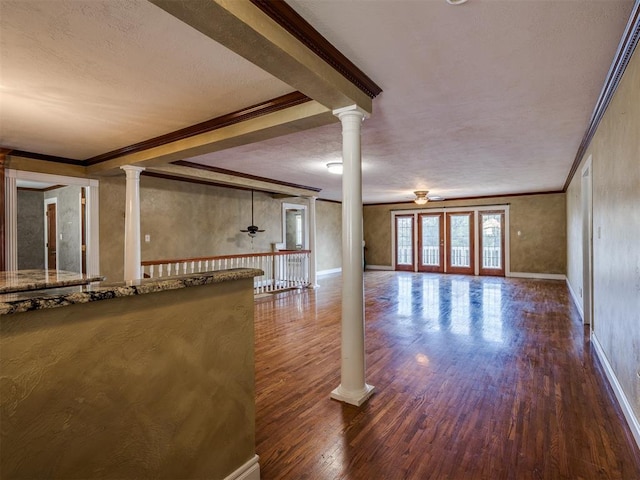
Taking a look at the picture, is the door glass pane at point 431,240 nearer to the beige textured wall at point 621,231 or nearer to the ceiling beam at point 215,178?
the ceiling beam at point 215,178

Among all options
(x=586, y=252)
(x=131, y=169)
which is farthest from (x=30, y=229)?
(x=586, y=252)

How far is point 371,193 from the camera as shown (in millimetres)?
8992

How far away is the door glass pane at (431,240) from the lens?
1093 cm

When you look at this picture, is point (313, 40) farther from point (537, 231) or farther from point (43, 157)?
point (537, 231)

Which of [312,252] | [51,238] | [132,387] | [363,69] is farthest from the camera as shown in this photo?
[312,252]

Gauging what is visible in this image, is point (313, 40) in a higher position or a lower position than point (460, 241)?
higher

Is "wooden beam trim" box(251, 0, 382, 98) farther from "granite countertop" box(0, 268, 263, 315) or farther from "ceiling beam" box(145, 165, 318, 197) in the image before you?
"ceiling beam" box(145, 165, 318, 197)

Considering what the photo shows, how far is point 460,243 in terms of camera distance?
10.5 meters

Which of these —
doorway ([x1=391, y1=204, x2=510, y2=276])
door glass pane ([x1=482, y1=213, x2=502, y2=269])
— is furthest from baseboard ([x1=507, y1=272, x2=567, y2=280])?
door glass pane ([x1=482, y1=213, x2=502, y2=269])

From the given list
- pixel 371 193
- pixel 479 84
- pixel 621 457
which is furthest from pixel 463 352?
pixel 371 193

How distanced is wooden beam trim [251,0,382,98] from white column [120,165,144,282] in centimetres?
354

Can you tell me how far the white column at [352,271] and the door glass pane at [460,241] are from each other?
346 inches

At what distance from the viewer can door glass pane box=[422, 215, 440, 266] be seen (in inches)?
430

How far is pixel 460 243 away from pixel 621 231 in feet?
27.3
